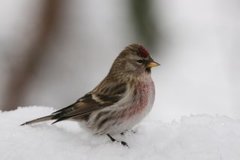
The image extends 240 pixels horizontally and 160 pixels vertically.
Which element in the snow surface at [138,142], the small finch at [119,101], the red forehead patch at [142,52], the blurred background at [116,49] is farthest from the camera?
the blurred background at [116,49]

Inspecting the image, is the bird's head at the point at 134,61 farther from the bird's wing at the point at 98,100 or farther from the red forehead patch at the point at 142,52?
the bird's wing at the point at 98,100

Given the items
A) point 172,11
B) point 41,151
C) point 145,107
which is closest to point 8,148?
point 41,151

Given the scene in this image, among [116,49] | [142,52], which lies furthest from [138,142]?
[116,49]

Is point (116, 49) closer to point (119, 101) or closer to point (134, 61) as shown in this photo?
point (134, 61)

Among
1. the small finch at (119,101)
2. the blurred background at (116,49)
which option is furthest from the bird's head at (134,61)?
the blurred background at (116,49)

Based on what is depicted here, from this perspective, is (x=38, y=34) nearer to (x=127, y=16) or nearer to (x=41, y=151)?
(x=127, y=16)

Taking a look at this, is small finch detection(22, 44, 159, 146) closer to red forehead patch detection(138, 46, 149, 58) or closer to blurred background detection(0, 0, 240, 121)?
red forehead patch detection(138, 46, 149, 58)
